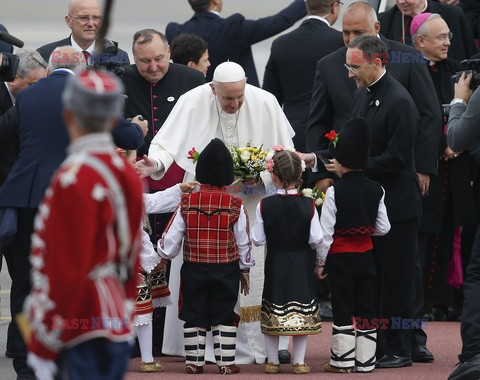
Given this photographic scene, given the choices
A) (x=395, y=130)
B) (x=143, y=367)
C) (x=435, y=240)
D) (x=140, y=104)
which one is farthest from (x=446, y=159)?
(x=143, y=367)

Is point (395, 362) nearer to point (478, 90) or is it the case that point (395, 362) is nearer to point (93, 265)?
point (478, 90)

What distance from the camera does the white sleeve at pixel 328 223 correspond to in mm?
7816

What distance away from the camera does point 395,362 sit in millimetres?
8062

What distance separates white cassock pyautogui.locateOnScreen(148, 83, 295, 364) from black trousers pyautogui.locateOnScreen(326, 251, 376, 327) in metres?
0.69

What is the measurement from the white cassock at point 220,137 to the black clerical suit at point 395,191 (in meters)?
0.70

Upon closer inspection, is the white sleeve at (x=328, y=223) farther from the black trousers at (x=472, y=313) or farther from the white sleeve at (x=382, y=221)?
the black trousers at (x=472, y=313)

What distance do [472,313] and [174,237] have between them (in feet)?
5.84

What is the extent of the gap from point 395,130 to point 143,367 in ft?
6.62

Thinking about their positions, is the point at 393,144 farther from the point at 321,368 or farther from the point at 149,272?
the point at 149,272

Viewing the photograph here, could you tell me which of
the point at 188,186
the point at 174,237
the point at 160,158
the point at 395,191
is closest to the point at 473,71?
the point at 395,191

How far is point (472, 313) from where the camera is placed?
7.23 meters

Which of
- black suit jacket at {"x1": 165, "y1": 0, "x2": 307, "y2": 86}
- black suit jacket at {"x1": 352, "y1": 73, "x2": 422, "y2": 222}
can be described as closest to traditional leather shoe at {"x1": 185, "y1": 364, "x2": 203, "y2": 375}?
black suit jacket at {"x1": 352, "y1": 73, "x2": 422, "y2": 222}

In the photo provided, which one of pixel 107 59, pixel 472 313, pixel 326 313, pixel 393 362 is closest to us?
pixel 472 313

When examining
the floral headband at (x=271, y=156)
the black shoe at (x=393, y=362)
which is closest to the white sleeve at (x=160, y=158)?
the floral headband at (x=271, y=156)
